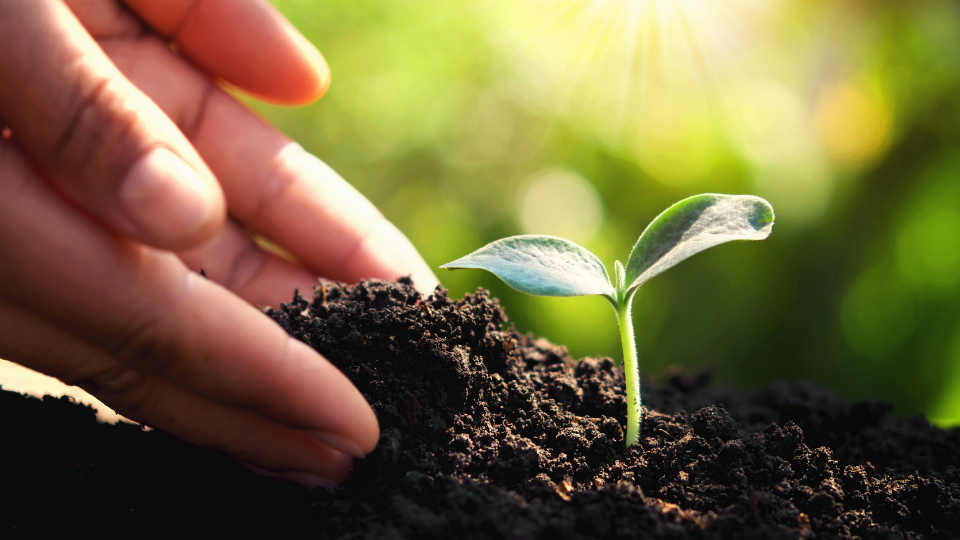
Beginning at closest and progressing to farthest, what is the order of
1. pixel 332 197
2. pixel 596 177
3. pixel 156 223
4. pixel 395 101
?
pixel 156 223 < pixel 332 197 < pixel 596 177 < pixel 395 101

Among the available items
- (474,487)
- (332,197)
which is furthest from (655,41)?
(474,487)

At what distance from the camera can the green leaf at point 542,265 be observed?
88 cm

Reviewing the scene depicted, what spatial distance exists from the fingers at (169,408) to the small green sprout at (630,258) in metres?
0.32

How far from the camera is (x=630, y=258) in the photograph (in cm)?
93

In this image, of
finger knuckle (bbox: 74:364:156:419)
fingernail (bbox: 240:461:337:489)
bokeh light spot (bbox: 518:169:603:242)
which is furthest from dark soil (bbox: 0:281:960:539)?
bokeh light spot (bbox: 518:169:603:242)

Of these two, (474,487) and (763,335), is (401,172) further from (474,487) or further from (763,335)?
(474,487)

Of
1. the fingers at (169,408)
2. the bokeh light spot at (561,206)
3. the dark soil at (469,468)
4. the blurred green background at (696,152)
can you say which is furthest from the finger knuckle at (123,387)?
the bokeh light spot at (561,206)

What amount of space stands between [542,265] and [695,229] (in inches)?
8.5

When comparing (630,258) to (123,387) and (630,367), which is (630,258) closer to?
(630,367)

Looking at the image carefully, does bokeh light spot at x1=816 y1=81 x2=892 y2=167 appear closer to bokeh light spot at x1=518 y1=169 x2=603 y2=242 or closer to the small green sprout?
bokeh light spot at x1=518 y1=169 x2=603 y2=242

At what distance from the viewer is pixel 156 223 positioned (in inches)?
25.5

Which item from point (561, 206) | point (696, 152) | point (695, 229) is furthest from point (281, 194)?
point (696, 152)

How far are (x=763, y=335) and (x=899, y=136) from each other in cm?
79

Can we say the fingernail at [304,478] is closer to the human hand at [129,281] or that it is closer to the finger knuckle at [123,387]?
the human hand at [129,281]
